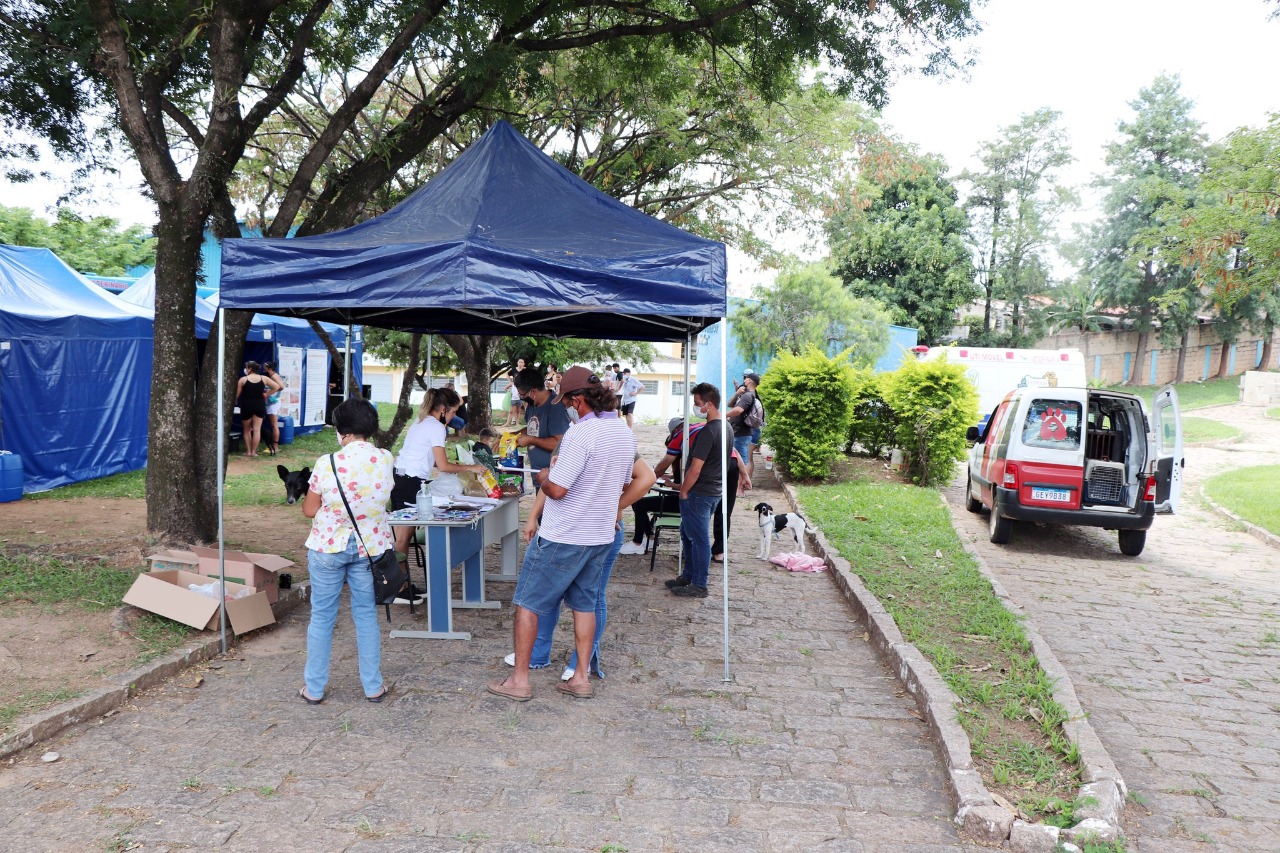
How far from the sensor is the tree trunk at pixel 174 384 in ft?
22.5

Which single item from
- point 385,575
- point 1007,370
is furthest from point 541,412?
point 1007,370

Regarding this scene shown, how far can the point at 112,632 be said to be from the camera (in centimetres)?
542

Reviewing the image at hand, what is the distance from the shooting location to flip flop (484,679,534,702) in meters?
4.84

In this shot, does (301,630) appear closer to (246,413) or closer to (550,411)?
(550,411)

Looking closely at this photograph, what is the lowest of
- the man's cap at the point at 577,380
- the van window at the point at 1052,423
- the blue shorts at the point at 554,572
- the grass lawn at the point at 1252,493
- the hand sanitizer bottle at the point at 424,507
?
the grass lawn at the point at 1252,493

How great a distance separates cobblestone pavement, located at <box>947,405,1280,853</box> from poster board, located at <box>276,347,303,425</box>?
12507mm

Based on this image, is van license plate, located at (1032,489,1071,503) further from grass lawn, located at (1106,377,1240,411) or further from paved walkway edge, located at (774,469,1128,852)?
grass lawn, located at (1106,377,1240,411)

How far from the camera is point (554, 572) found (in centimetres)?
471

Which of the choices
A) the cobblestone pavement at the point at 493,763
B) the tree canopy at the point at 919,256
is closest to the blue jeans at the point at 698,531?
the cobblestone pavement at the point at 493,763

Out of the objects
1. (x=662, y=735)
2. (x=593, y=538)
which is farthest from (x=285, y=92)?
(x=662, y=735)

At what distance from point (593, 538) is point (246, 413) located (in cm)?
1186

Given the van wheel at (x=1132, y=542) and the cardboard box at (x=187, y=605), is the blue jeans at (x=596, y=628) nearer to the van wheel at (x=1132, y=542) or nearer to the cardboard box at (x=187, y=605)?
the cardboard box at (x=187, y=605)

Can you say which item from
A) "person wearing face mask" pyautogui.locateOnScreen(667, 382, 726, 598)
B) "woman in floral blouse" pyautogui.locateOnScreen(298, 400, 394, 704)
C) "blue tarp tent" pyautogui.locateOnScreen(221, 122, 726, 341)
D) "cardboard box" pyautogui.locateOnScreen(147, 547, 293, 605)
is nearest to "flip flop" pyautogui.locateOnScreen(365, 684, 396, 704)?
"woman in floral blouse" pyautogui.locateOnScreen(298, 400, 394, 704)

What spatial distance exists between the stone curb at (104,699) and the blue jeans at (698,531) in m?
3.43
